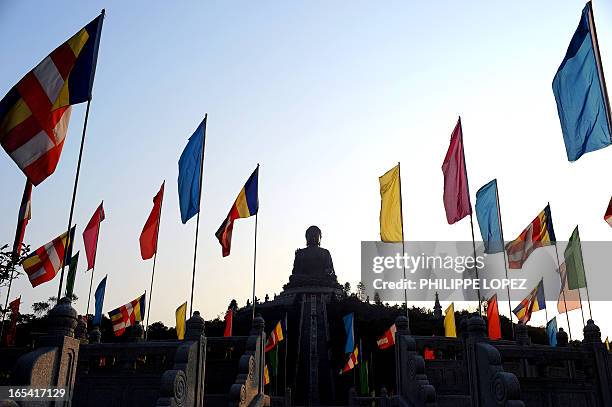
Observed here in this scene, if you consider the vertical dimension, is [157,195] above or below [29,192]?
above

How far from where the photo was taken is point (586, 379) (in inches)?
489

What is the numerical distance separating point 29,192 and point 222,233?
23.0 feet

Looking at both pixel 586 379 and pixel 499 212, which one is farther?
pixel 499 212

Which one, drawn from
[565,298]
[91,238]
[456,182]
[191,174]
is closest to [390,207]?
[456,182]

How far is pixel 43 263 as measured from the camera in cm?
1927

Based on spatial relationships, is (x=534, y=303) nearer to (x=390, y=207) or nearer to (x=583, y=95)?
(x=390, y=207)

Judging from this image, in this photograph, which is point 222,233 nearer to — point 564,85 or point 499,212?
point 499,212

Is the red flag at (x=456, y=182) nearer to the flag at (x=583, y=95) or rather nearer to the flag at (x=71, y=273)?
the flag at (x=583, y=95)

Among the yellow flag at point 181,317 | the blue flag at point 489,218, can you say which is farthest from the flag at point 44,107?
the yellow flag at point 181,317

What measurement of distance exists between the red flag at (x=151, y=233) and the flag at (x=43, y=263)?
2.95 metres

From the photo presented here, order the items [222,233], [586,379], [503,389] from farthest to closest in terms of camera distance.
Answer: [222,233] → [586,379] → [503,389]

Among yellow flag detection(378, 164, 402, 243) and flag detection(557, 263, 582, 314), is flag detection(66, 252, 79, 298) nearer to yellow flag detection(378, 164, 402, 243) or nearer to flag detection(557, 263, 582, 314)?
yellow flag detection(378, 164, 402, 243)

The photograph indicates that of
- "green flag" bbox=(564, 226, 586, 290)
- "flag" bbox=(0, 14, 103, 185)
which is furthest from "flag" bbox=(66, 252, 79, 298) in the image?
"green flag" bbox=(564, 226, 586, 290)

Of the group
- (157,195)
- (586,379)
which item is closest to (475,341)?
(586,379)
